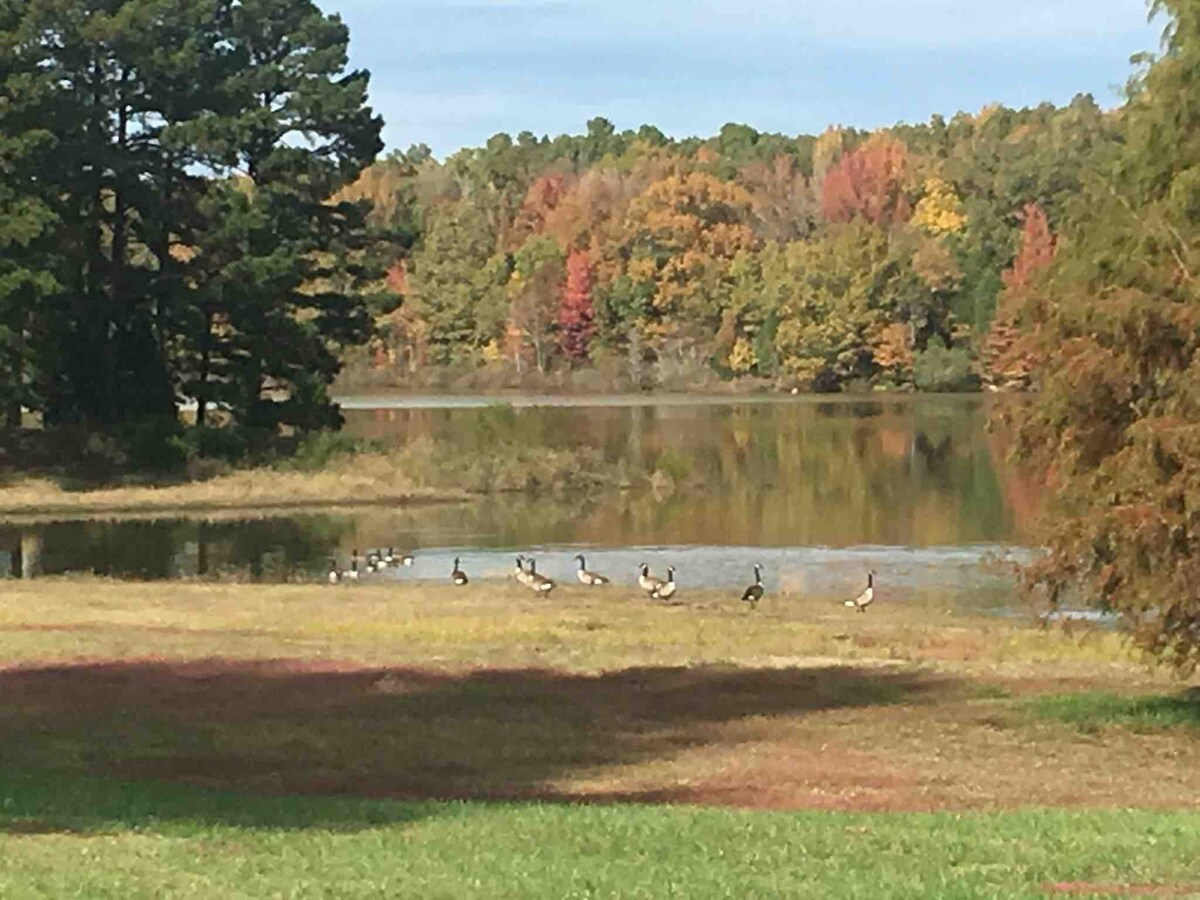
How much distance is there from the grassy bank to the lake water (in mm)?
1592

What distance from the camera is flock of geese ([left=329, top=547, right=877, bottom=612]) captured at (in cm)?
3469

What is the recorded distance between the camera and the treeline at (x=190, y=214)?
6112 centimetres

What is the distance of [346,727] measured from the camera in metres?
20.0

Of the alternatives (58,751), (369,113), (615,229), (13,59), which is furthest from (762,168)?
(58,751)

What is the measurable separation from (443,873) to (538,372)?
405ft

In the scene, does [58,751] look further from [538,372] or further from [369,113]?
[538,372]

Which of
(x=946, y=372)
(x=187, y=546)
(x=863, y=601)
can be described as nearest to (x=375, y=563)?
(x=187, y=546)

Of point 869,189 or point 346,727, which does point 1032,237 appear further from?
point 346,727

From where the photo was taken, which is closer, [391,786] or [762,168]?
[391,786]

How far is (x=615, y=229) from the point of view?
13625cm

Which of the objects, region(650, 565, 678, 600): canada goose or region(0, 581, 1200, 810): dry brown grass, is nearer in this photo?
region(0, 581, 1200, 810): dry brown grass

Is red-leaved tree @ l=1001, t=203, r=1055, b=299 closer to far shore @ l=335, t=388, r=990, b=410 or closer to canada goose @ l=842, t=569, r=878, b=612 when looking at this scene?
far shore @ l=335, t=388, r=990, b=410

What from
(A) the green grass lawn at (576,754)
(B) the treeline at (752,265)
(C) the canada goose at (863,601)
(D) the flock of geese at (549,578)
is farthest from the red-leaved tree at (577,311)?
(A) the green grass lawn at (576,754)

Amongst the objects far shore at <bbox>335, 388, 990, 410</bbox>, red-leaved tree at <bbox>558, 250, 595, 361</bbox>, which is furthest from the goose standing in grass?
red-leaved tree at <bbox>558, 250, 595, 361</bbox>
